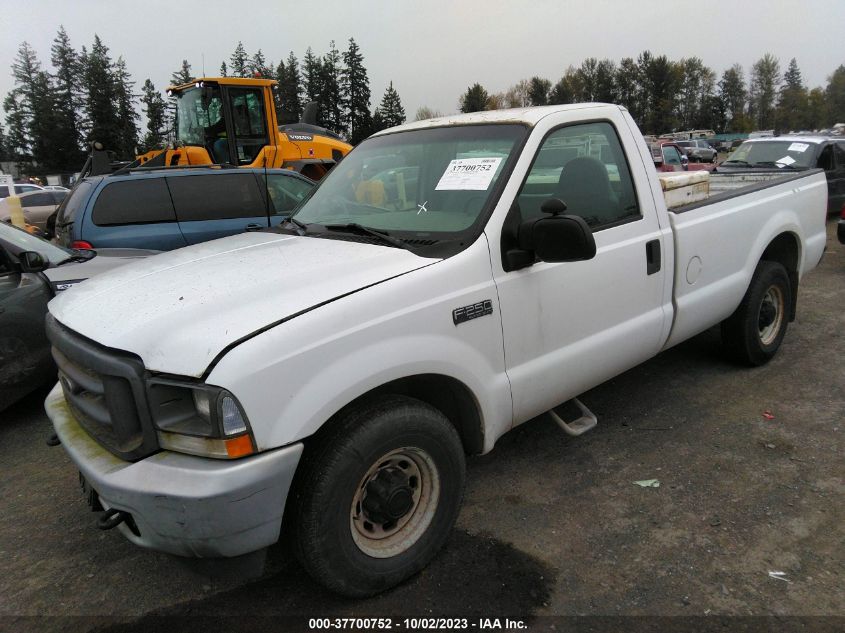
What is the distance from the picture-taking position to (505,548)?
2861 millimetres

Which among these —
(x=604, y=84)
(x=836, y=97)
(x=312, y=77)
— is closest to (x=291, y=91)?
(x=312, y=77)

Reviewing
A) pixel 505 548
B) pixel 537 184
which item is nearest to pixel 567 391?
pixel 505 548

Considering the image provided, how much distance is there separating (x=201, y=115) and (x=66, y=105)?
3361 inches

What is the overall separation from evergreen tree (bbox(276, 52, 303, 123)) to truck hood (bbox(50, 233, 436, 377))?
274 feet

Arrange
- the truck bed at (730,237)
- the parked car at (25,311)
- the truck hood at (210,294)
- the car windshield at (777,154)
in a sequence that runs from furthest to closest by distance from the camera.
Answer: the car windshield at (777,154), the parked car at (25,311), the truck bed at (730,237), the truck hood at (210,294)

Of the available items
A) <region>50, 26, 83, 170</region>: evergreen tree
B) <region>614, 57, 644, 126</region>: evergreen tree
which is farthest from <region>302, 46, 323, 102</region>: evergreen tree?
<region>614, 57, 644, 126</region>: evergreen tree

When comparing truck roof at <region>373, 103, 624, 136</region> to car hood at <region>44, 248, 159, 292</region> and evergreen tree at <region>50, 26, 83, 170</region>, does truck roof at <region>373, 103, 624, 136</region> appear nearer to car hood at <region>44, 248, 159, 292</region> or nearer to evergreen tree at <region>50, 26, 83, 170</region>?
car hood at <region>44, 248, 159, 292</region>

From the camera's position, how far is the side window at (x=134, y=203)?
264 inches

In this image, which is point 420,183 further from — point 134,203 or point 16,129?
point 16,129

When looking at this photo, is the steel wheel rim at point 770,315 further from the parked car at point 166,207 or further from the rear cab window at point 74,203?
the rear cab window at point 74,203

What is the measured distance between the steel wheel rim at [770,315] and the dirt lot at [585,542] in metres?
0.68

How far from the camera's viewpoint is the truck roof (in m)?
3.16

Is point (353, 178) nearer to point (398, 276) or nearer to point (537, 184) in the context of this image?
point (537, 184)

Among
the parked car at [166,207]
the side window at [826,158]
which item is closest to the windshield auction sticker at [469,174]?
the parked car at [166,207]
